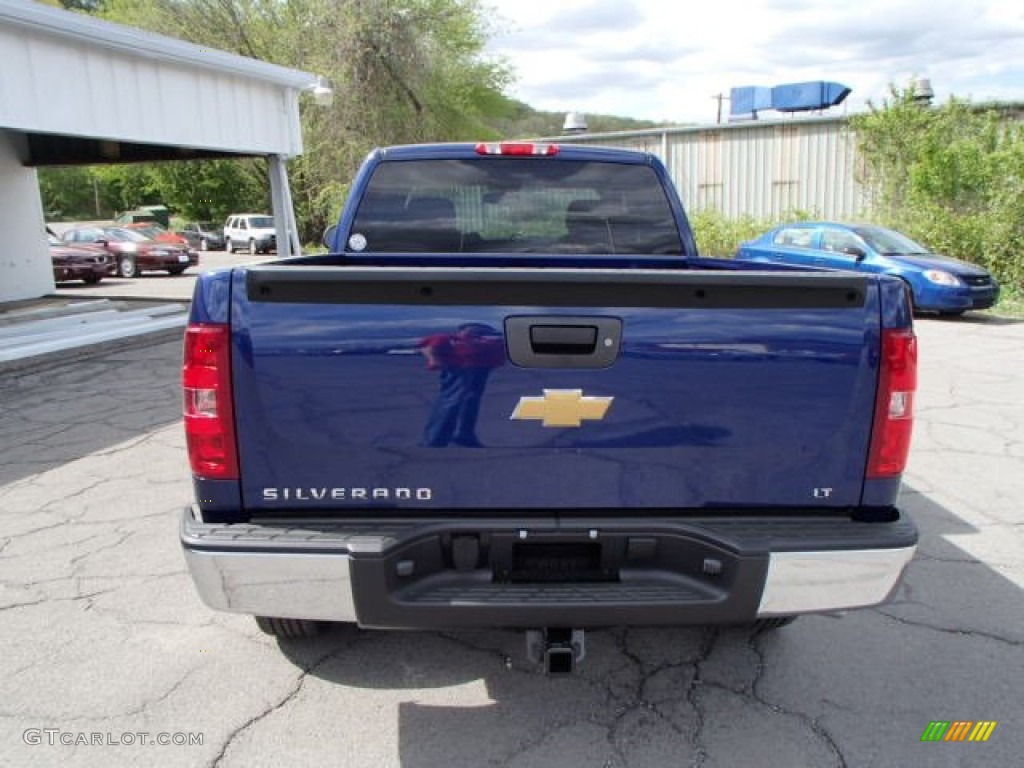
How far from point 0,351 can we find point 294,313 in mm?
9035

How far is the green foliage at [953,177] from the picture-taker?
14.2 m

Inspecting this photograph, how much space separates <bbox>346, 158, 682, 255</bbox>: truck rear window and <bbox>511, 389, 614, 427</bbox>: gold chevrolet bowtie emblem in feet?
6.25

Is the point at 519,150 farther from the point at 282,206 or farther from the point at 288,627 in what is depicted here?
the point at 282,206

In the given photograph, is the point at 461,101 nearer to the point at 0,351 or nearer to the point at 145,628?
the point at 0,351

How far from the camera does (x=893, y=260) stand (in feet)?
40.6

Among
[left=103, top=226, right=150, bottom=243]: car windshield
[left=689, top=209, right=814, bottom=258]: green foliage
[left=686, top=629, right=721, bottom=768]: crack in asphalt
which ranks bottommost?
[left=686, top=629, right=721, bottom=768]: crack in asphalt

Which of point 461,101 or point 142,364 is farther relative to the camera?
point 461,101

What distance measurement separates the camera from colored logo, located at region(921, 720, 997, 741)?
2586 mm

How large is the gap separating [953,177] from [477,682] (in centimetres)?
1628

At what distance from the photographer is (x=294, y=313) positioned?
2.15 metres

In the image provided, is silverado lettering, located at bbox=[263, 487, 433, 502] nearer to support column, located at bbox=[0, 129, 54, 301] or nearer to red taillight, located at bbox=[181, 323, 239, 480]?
red taillight, located at bbox=[181, 323, 239, 480]

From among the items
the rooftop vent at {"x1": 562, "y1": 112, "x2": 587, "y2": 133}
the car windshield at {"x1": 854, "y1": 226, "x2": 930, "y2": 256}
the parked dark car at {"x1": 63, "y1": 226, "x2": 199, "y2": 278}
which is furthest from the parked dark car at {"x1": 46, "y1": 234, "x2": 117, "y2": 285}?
the car windshield at {"x1": 854, "y1": 226, "x2": 930, "y2": 256}

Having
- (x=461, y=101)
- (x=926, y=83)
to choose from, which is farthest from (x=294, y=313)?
(x=461, y=101)

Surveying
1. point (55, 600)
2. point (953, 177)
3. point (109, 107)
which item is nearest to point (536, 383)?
point (55, 600)
